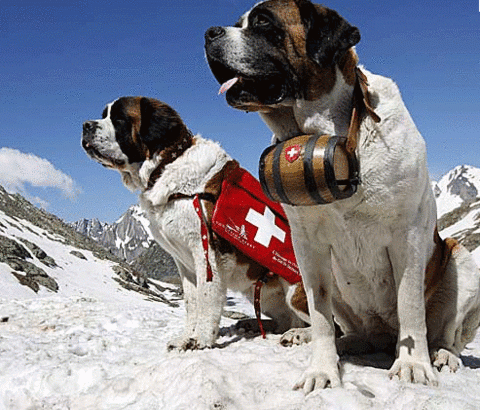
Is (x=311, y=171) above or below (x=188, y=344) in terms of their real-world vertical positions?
above

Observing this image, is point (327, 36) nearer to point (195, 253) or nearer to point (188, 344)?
point (195, 253)

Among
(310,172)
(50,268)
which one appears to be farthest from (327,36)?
(50,268)

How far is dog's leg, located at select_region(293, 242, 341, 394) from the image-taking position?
2996 millimetres

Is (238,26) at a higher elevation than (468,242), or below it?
below

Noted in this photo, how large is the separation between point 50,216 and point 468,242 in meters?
41.4

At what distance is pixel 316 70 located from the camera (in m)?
2.79

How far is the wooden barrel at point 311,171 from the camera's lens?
259 cm

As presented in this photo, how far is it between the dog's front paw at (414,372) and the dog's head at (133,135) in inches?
108

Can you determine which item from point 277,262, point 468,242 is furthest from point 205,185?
point 468,242

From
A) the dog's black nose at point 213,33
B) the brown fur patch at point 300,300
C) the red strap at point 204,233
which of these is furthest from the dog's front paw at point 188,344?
the dog's black nose at point 213,33

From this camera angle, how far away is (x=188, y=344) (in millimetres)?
4254

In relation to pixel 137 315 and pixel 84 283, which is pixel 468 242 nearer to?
pixel 84 283

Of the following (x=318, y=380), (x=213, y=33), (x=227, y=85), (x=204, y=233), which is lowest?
(x=318, y=380)

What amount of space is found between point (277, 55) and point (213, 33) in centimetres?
36
